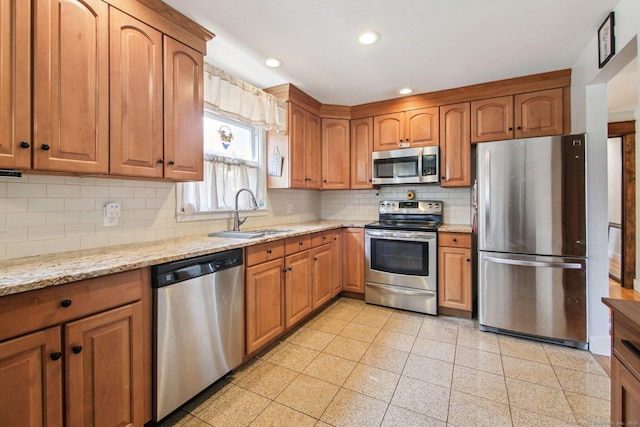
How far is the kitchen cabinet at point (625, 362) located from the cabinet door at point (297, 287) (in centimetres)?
195

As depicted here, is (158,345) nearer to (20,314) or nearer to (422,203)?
(20,314)

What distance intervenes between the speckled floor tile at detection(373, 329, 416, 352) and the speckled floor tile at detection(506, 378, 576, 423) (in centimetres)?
71

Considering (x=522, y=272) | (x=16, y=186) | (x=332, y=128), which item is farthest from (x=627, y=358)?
(x=332, y=128)

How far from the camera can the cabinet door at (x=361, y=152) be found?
11.8 feet

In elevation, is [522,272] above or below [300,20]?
below

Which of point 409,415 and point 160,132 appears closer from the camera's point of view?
point 409,415

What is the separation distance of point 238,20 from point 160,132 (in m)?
0.90

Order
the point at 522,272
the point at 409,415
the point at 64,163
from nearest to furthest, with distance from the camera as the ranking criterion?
1. the point at 64,163
2. the point at 409,415
3. the point at 522,272

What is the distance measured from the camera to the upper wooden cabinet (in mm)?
3662

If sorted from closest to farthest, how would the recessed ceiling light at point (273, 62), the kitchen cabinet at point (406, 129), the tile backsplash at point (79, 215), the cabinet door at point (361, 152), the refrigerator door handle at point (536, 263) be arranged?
the tile backsplash at point (79, 215), the refrigerator door handle at point (536, 263), the recessed ceiling light at point (273, 62), the kitchen cabinet at point (406, 129), the cabinet door at point (361, 152)

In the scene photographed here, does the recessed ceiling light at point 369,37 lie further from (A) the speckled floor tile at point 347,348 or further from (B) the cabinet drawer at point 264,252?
(A) the speckled floor tile at point 347,348

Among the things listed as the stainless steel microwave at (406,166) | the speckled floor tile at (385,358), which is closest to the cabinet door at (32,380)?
the speckled floor tile at (385,358)

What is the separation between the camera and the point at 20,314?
1029 mm

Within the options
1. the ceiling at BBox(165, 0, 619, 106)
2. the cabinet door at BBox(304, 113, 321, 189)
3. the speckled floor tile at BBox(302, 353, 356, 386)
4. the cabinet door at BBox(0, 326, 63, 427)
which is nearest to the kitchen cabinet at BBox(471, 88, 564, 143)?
Answer: the ceiling at BBox(165, 0, 619, 106)
